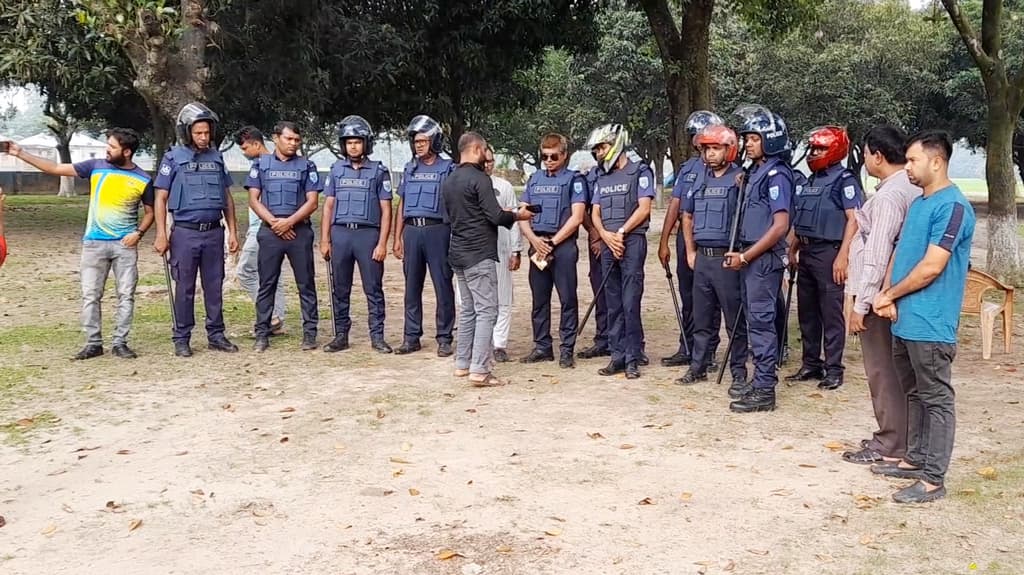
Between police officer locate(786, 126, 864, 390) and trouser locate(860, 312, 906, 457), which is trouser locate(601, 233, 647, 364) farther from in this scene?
trouser locate(860, 312, 906, 457)

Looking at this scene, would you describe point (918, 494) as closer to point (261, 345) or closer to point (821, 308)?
point (821, 308)

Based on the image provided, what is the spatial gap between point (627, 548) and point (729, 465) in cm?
136

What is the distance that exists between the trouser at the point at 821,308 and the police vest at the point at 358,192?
11.5ft

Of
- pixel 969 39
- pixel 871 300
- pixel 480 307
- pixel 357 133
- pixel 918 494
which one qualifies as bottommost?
pixel 918 494

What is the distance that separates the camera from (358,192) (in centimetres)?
830

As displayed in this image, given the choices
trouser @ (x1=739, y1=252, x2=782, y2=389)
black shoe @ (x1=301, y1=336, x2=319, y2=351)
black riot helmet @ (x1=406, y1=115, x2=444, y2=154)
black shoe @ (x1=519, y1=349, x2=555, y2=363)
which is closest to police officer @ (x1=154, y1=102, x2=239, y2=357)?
black shoe @ (x1=301, y1=336, x2=319, y2=351)

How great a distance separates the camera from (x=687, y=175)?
24.8ft

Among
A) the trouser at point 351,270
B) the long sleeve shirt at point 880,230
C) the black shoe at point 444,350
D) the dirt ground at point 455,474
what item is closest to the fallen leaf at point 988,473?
the dirt ground at point 455,474

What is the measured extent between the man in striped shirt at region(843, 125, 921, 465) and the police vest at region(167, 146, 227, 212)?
17.1 feet

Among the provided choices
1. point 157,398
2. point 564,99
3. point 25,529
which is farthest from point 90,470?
point 564,99

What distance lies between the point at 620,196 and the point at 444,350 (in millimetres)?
2059

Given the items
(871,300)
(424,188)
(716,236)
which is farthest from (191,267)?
(871,300)

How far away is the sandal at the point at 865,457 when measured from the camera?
5.38 meters

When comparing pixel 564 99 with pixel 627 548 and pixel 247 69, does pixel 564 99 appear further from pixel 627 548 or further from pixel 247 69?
pixel 627 548
